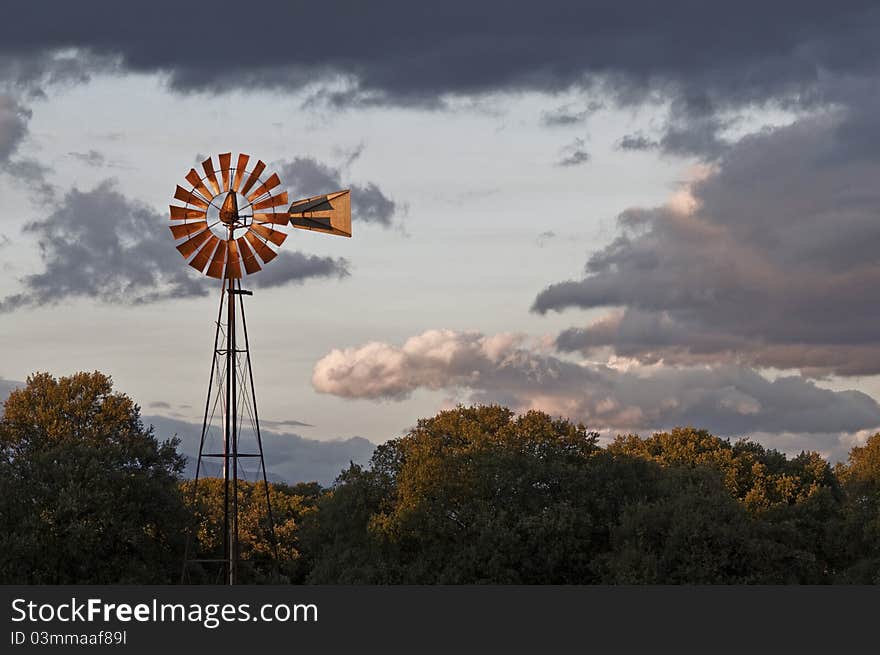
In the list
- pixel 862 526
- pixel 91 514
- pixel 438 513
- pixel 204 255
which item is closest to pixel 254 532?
pixel 438 513

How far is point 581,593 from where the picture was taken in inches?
1368

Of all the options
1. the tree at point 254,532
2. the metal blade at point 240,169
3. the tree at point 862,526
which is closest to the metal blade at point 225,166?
the metal blade at point 240,169

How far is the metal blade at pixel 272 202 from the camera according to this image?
46938 millimetres

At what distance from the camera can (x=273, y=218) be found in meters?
46.8

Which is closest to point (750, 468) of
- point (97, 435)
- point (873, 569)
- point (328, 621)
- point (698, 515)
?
point (873, 569)

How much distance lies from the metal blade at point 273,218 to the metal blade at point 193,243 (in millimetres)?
2066

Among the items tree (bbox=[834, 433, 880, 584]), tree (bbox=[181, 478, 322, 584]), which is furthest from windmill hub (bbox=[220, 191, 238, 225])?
tree (bbox=[834, 433, 880, 584])

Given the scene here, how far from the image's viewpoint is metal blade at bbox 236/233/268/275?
4666cm

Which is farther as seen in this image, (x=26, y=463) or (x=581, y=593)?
(x=26, y=463)

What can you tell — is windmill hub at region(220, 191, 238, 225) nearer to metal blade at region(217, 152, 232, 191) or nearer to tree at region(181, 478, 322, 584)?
metal blade at region(217, 152, 232, 191)

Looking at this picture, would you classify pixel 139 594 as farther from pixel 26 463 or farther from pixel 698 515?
pixel 698 515

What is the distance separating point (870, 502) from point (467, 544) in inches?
1312

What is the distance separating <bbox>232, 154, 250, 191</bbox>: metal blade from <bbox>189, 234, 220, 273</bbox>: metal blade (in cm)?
222

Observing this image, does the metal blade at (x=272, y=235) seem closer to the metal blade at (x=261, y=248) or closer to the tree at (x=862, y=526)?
the metal blade at (x=261, y=248)
